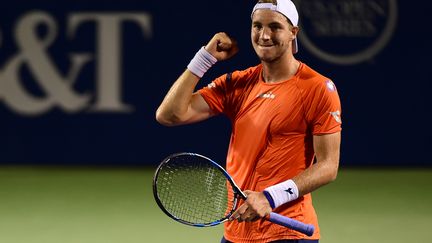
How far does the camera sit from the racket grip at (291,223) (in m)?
4.05

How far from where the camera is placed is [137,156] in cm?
1115

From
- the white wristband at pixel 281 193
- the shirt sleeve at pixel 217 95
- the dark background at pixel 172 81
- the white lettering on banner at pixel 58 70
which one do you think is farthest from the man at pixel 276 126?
the white lettering on banner at pixel 58 70

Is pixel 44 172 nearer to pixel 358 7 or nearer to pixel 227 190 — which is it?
pixel 358 7

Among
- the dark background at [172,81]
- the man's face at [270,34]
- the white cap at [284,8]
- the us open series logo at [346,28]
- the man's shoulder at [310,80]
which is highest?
the white cap at [284,8]

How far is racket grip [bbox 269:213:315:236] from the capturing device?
13.3 feet

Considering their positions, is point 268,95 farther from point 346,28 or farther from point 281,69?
point 346,28

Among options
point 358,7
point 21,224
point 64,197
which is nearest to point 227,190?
point 21,224

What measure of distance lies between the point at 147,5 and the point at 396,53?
10.2 feet

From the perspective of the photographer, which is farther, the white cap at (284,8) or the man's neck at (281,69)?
the man's neck at (281,69)

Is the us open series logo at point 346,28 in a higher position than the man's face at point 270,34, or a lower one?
lower

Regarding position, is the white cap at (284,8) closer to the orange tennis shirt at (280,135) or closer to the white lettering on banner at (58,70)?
the orange tennis shirt at (280,135)

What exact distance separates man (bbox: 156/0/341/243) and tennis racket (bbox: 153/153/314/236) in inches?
3.7

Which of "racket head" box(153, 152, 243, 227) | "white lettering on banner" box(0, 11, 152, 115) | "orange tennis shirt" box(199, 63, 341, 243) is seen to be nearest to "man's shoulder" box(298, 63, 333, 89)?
"orange tennis shirt" box(199, 63, 341, 243)

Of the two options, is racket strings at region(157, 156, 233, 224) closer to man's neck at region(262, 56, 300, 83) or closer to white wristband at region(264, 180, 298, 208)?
white wristband at region(264, 180, 298, 208)
